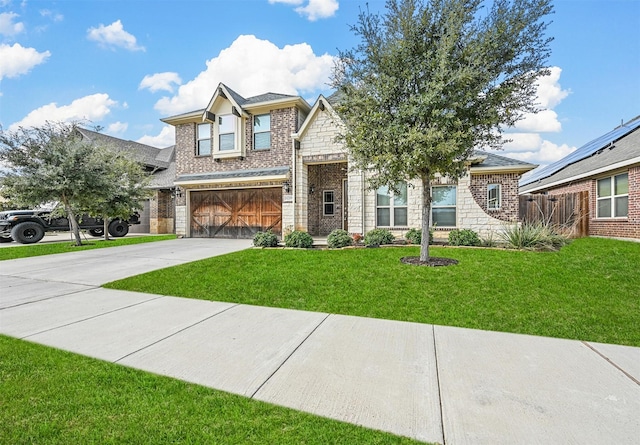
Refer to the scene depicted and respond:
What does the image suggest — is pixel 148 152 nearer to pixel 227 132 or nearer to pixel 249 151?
pixel 227 132

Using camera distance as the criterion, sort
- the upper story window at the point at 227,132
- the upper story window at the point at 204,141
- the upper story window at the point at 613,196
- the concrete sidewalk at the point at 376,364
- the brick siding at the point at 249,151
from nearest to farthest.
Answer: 1. the concrete sidewalk at the point at 376,364
2. the upper story window at the point at 613,196
3. the brick siding at the point at 249,151
4. the upper story window at the point at 227,132
5. the upper story window at the point at 204,141

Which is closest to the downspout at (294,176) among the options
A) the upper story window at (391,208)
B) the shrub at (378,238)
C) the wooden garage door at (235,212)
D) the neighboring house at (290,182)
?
the neighboring house at (290,182)

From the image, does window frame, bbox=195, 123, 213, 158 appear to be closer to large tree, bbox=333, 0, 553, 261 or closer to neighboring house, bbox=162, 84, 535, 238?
neighboring house, bbox=162, 84, 535, 238

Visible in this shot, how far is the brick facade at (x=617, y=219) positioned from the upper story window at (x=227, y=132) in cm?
1537

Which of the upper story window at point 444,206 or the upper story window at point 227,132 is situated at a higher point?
the upper story window at point 227,132

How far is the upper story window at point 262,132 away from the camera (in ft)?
43.3

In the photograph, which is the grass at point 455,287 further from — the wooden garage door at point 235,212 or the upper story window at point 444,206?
the wooden garage door at point 235,212

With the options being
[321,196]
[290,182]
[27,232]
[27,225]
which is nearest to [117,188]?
[27,225]

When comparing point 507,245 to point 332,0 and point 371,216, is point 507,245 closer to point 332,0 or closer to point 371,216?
point 371,216

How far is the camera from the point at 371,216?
1162cm

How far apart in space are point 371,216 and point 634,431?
984 cm

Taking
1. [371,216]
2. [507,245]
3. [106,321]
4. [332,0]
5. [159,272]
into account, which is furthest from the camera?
[371,216]

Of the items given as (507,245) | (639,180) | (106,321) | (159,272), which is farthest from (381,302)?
(639,180)

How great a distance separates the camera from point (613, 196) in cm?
1162
